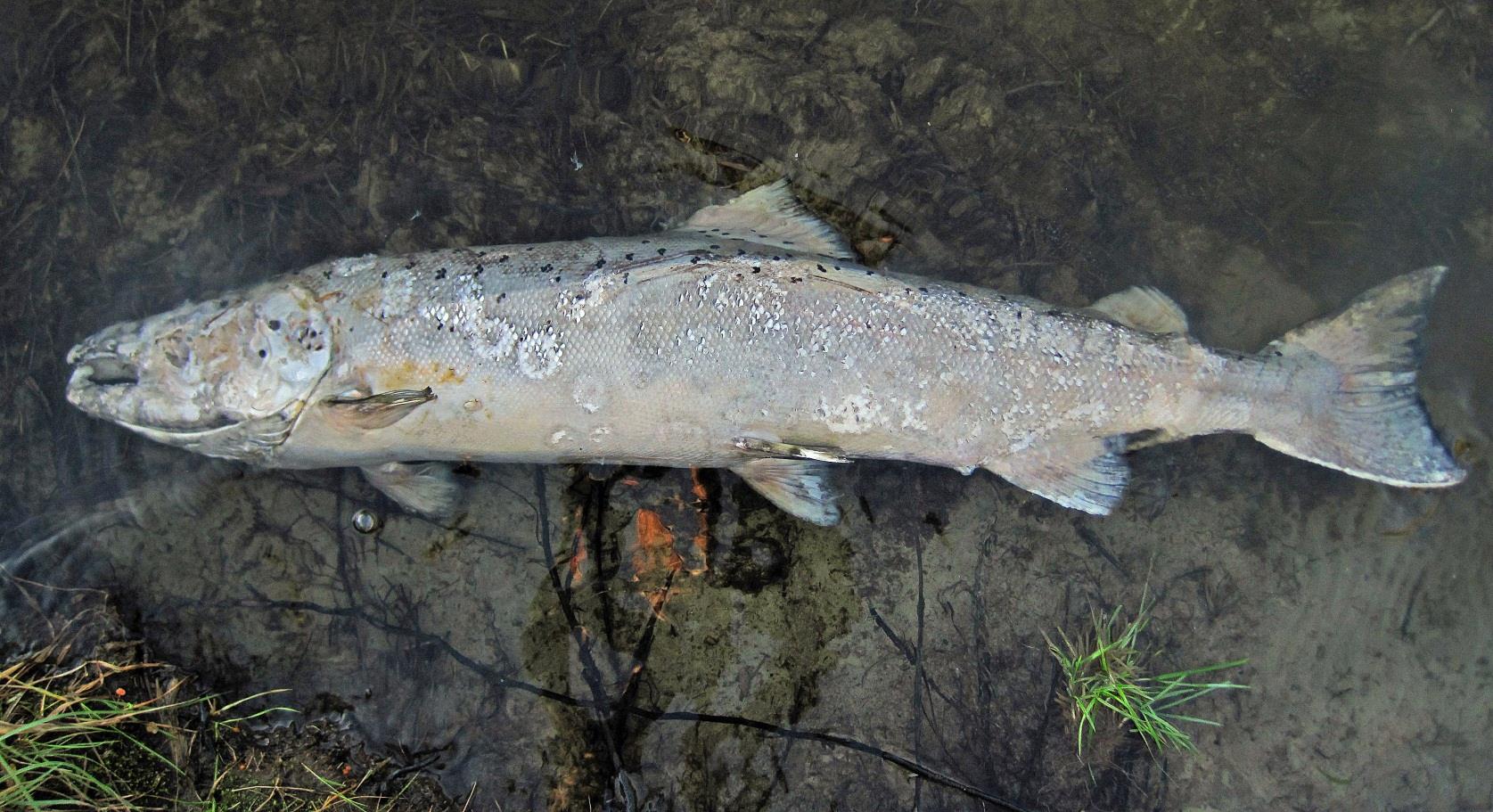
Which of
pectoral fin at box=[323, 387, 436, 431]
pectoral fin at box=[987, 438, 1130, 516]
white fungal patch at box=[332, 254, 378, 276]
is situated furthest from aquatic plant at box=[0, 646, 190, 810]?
pectoral fin at box=[987, 438, 1130, 516]

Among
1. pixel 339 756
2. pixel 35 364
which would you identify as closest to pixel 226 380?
pixel 35 364

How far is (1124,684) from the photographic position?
14.9 ft

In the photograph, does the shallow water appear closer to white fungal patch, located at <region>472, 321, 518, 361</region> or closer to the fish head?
the fish head

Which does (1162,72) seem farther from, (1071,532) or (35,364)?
(35,364)

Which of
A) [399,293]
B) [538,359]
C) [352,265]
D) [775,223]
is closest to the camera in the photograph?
[538,359]

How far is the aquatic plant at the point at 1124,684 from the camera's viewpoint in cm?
455

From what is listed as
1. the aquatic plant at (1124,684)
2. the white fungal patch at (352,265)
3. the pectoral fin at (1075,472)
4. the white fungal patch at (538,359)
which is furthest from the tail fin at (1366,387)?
the white fungal patch at (352,265)

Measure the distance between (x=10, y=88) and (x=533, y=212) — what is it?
9.44 ft

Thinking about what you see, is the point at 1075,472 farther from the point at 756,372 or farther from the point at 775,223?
the point at 775,223

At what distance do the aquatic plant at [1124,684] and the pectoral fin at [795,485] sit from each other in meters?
1.56

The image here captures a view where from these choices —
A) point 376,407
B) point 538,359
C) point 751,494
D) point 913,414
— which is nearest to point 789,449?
point 913,414

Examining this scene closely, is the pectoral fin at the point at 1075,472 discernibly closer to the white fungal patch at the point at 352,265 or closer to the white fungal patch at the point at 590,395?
the white fungal patch at the point at 590,395

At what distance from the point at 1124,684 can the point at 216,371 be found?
4.74 m

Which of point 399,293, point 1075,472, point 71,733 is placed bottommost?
point 71,733
